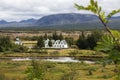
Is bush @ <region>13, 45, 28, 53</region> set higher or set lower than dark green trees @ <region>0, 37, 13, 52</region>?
lower

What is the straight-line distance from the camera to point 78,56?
321ft

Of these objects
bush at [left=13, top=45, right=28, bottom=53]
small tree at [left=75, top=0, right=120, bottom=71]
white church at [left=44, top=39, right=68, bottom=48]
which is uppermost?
small tree at [left=75, top=0, right=120, bottom=71]

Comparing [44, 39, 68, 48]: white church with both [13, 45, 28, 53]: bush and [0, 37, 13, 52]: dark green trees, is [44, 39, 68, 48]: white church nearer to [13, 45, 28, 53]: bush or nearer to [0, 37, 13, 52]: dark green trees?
[13, 45, 28, 53]: bush

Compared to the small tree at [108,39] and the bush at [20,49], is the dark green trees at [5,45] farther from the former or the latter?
the small tree at [108,39]

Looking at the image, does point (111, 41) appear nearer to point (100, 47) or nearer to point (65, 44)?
point (100, 47)

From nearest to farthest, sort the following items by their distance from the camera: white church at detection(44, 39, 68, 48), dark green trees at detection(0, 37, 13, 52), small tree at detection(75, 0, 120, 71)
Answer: small tree at detection(75, 0, 120, 71) → dark green trees at detection(0, 37, 13, 52) → white church at detection(44, 39, 68, 48)

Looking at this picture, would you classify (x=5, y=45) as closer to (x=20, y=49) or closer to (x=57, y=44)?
(x=20, y=49)

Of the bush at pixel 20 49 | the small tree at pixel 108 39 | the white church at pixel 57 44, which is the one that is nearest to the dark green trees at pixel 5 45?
the bush at pixel 20 49

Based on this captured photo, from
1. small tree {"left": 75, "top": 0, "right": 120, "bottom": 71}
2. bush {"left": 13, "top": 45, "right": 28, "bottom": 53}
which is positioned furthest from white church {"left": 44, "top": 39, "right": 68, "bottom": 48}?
small tree {"left": 75, "top": 0, "right": 120, "bottom": 71}

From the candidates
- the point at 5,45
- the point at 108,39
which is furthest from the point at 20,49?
the point at 108,39

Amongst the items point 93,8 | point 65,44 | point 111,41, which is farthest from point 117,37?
point 65,44

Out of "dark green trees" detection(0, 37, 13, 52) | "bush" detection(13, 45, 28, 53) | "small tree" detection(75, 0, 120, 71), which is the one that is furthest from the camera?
"dark green trees" detection(0, 37, 13, 52)

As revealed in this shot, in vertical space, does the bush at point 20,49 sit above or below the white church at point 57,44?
below

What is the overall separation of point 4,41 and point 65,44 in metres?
21.7
